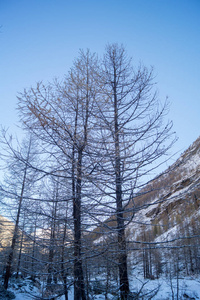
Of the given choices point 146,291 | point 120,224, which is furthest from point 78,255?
point 146,291

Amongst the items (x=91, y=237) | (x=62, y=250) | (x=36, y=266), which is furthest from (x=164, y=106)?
(x=36, y=266)

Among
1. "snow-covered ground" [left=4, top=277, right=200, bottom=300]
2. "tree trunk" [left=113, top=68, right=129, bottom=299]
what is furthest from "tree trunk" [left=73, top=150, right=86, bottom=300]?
A: "tree trunk" [left=113, top=68, right=129, bottom=299]

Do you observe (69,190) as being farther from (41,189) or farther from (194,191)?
(194,191)

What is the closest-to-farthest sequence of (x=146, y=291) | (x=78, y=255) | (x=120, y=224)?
(x=78, y=255)
(x=120, y=224)
(x=146, y=291)

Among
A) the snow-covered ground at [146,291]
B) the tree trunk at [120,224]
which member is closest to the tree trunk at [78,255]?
the snow-covered ground at [146,291]

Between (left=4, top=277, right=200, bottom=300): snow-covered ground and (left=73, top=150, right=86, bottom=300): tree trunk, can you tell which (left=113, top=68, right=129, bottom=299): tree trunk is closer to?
(left=4, top=277, right=200, bottom=300): snow-covered ground

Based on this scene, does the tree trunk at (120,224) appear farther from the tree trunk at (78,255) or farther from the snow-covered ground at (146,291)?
the tree trunk at (78,255)

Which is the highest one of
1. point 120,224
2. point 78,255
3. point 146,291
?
point 120,224

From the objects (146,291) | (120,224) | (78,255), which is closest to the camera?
(78,255)

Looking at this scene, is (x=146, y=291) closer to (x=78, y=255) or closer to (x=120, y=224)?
(x=120, y=224)

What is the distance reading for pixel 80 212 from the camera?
276cm

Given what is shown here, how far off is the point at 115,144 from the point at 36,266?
2.47 meters

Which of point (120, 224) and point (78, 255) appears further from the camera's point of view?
point (120, 224)

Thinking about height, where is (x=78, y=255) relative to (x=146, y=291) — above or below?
above
